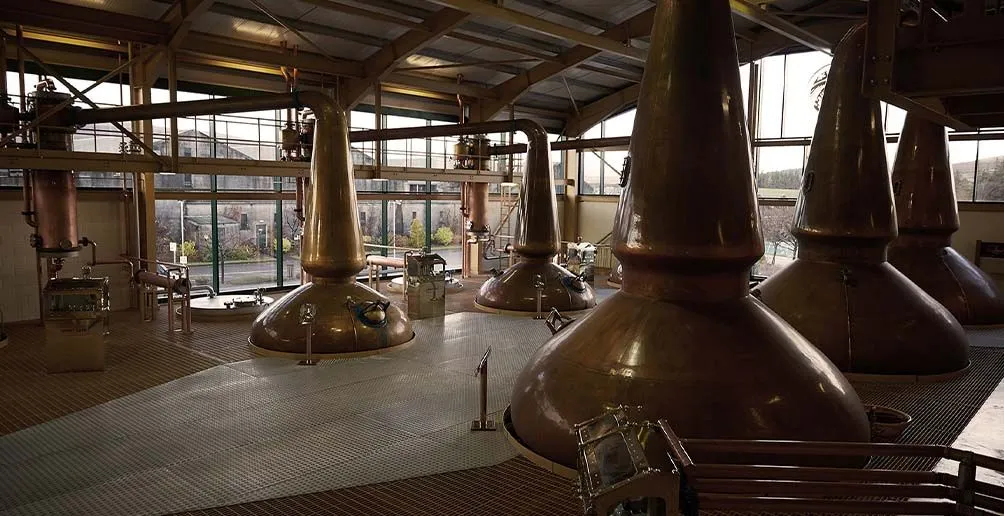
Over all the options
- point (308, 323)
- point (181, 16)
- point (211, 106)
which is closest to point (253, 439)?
point (308, 323)

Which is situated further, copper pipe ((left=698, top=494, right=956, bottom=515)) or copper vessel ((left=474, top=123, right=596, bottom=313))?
copper vessel ((left=474, top=123, right=596, bottom=313))

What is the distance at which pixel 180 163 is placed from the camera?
11.3 meters

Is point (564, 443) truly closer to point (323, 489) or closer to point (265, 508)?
point (323, 489)

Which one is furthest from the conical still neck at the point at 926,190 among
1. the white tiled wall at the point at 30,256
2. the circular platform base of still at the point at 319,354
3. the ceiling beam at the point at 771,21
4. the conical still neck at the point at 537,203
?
the white tiled wall at the point at 30,256

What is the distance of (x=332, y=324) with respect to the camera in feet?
26.9

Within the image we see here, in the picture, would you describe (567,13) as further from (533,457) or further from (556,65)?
(533,457)

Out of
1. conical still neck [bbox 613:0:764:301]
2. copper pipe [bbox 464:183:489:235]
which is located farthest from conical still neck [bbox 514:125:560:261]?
conical still neck [bbox 613:0:764:301]

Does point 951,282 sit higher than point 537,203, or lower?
lower

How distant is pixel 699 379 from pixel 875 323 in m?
3.63

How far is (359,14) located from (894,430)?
33.6ft

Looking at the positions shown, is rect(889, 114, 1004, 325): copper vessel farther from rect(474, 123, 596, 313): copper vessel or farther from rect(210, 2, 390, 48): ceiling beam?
rect(210, 2, 390, 48): ceiling beam

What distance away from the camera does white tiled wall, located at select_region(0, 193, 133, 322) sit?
10.8m

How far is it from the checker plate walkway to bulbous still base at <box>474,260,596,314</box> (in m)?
3.58

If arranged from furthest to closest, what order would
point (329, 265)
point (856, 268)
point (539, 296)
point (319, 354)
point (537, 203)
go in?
point (537, 203) < point (539, 296) < point (329, 265) < point (319, 354) < point (856, 268)
